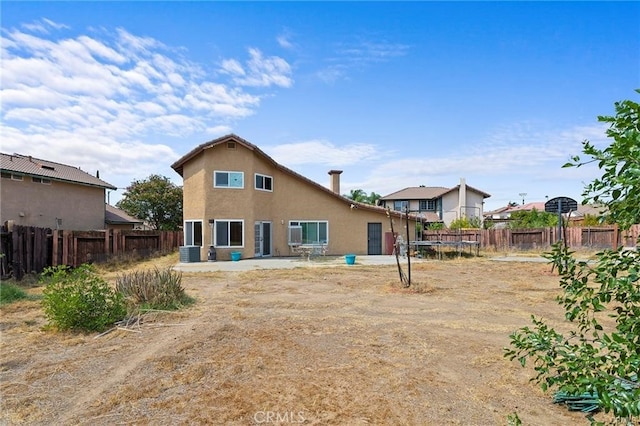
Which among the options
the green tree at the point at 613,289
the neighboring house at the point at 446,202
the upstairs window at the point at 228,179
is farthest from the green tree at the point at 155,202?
the green tree at the point at 613,289

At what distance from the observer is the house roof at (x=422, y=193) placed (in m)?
45.8

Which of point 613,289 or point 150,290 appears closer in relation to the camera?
point 613,289

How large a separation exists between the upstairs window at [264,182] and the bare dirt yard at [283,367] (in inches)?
516

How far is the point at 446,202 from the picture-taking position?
46.2 meters

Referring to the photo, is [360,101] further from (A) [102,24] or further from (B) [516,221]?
(B) [516,221]

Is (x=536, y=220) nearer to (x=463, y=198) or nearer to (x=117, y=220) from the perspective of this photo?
(x=463, y=198)

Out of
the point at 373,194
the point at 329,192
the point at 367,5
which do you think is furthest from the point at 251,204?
the point at 373,194

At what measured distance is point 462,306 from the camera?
28.4 ft

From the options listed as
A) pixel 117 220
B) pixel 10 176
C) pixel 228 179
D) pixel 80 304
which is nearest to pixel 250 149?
pixel 228 179

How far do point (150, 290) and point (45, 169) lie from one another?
2177cm

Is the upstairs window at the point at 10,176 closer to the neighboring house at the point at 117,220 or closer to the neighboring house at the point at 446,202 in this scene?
the neighboring house at the point at 117,220

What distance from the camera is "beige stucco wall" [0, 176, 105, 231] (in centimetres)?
2095

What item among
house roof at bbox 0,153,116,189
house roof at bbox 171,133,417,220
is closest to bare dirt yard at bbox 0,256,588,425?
house roof at bbox 171,133,417,220

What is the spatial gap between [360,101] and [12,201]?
20.6 meters
